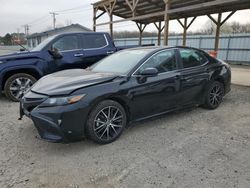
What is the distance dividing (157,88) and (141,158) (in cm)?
133

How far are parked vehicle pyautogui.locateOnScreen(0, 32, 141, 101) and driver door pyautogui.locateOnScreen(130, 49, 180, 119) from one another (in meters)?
3.00

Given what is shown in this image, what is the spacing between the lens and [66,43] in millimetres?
6324

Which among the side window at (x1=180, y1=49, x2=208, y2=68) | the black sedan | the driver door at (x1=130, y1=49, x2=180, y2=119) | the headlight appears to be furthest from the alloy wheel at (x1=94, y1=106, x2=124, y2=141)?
the side window at (x1=180, y1=49, x2=208, y2=68)

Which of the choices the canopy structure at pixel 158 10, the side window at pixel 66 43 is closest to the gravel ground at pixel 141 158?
the side window at pixel 66 43

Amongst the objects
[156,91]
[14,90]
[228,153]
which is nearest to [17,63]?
Result: [14,90]

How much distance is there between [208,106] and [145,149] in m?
2.38

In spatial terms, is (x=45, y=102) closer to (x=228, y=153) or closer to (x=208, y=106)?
(x=228, y=153)

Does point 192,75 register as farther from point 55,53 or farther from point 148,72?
point 55,53

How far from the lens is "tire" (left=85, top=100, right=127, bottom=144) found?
318 cm

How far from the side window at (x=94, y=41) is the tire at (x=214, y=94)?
3548 millimetres

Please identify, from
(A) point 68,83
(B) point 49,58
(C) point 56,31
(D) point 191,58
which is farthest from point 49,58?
(C) point 56,31

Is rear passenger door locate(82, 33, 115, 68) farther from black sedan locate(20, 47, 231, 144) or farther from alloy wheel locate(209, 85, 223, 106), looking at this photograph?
alloy wheel locate(209, 85, 223, 106)

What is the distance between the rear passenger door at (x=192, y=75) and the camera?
4262 millimetres

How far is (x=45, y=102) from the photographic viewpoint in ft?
9.93
